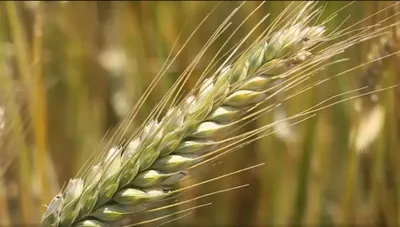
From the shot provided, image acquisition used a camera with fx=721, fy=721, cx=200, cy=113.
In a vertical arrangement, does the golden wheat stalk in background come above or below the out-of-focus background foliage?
below

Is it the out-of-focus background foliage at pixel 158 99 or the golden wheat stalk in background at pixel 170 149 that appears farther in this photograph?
the out-of-focus background foliage at pixel 158 99

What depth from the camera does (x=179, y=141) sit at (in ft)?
1.87

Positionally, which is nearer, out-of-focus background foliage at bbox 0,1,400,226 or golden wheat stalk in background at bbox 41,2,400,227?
golden wheat stalk in background at bbox 41,2,400,227

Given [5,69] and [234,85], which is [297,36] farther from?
[5,69]

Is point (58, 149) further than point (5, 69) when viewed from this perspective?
Yes

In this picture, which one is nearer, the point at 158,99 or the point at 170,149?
the point at 170,149

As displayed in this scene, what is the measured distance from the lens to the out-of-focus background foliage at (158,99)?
825 millimetres

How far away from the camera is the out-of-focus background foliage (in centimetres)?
82

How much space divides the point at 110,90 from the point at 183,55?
0.22 metres

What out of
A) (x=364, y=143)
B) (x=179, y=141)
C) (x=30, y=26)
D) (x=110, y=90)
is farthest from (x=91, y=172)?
(x=110, y=90)

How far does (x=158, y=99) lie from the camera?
40.1 inches

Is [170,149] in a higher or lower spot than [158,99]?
lower

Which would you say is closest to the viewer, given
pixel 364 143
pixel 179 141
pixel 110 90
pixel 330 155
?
pixel 179 141

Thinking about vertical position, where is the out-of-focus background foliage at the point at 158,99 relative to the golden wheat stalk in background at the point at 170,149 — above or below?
above
